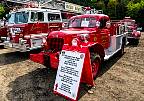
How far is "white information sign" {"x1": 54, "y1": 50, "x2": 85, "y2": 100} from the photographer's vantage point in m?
5.54

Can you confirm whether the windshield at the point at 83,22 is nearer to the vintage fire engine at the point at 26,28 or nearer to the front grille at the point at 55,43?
the front grille at the point at 55,43

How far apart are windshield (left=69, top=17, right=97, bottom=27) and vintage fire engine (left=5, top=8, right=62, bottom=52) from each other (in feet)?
6.75

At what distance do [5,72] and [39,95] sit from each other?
2.90m

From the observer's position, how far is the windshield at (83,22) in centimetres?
870

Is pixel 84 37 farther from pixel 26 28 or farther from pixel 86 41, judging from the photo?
pixel 26 28

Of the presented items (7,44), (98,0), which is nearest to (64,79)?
(7,44)

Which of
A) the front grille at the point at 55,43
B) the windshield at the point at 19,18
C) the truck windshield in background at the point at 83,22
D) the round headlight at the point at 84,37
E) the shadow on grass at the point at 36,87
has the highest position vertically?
the windshield at the point at 19,18

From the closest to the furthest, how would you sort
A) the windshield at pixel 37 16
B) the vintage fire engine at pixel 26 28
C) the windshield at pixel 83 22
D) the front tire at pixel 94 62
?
the front tire at pixel 94 62 → the windshield at pixel 83 22 → the vintage fire engine at pixel 26 28 → the windshield at pixel 37 16

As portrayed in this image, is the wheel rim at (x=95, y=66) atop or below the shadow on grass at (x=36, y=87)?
atop

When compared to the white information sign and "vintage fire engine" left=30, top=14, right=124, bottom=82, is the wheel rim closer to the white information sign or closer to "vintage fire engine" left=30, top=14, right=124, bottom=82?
"vintage fire engine" left=30, top=14, right=124, bottom=82

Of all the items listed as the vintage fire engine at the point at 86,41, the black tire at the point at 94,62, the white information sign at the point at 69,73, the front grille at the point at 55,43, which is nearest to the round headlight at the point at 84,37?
the vintage fire engine at the point at 86,41

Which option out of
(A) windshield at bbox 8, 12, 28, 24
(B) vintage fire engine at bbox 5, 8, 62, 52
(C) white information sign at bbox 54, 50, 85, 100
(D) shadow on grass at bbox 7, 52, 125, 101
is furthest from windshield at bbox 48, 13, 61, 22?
(C) white information sign at bbox 54, 50, 85, 100

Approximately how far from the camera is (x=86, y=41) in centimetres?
740

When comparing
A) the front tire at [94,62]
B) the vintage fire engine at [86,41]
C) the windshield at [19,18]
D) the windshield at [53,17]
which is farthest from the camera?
the windshield at [53,17]
